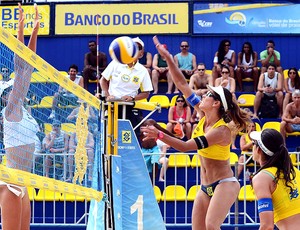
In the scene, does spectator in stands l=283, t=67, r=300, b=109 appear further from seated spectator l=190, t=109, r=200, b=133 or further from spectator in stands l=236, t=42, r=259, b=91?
seated spectator l=190, t=109, r=200, b=133

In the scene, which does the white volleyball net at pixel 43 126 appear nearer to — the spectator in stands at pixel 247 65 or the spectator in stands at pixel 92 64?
the spectator in stands at pixel 92 64

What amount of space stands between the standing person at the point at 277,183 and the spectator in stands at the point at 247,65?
447 inches

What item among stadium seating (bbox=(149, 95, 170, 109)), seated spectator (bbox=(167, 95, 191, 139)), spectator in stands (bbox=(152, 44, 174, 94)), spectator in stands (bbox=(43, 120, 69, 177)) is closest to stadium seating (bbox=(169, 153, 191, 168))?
seated spectator (bbox=(167, 95, 191, 139))

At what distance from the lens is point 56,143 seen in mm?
7641

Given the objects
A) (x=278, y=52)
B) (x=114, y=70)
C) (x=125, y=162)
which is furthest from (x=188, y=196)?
(x=278, y=52)

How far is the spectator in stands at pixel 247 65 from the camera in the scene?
17922 mm

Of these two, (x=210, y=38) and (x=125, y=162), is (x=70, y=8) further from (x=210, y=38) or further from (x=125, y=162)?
(x=125, y=162)

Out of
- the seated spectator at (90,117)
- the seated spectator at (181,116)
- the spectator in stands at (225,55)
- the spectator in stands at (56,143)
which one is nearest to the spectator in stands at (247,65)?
the spectator in stands at (225,55)

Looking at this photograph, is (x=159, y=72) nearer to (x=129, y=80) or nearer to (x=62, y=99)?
(x=129, y=80)

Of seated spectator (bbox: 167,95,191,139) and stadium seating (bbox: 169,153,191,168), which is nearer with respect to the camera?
stadium seating (bbox: 169,153,191,168)

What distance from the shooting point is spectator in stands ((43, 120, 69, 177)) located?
294 inches

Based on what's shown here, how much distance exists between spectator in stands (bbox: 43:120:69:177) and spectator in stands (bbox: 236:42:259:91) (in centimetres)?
1045

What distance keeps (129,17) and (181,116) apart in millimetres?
4081

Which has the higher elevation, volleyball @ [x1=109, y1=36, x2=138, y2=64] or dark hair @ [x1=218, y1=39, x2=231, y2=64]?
dark hair @ [x1=218, y1=39, x2=231, y2=64]
